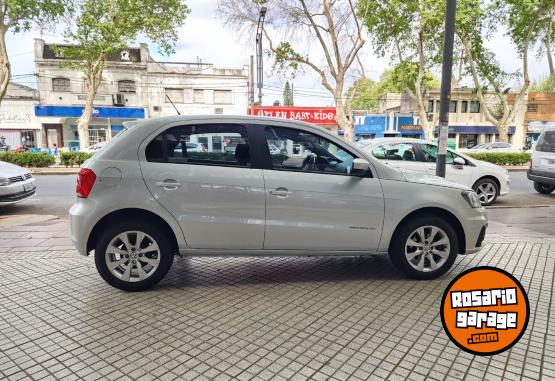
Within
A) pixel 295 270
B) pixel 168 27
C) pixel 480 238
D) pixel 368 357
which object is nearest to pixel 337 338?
pixel 368 357

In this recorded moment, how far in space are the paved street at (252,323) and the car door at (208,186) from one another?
24.4 inches

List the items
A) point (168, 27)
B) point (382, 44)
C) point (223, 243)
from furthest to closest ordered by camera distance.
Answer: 1. point (382, 44)
2. point (168, 27)
3. point (223, 243)

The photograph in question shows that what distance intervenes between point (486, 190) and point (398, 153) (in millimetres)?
2671

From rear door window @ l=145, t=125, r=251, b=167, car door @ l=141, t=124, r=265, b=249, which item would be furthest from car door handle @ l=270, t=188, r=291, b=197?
rear door window @ l=145, t=125, r=251, b=167

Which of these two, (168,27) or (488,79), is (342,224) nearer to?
(168,27)

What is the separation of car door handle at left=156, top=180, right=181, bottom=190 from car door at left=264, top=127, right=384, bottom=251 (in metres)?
0.91

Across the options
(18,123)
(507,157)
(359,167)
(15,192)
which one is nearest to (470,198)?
(359,167)

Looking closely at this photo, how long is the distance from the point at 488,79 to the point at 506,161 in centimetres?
754

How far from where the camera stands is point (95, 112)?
31234mm

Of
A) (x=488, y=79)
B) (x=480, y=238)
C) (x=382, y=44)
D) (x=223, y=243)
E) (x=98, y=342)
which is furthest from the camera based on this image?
(x=488, y=79)

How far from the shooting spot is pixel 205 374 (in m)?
2.64

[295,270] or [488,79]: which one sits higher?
[488,79]

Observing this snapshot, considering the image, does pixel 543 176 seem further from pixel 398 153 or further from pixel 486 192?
pixel 398 153

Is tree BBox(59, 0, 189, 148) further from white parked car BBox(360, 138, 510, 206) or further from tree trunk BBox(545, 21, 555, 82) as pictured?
tree trunk BBox(545, 21, 555, 82)
